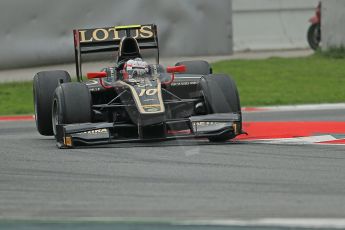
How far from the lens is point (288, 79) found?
18266 mm

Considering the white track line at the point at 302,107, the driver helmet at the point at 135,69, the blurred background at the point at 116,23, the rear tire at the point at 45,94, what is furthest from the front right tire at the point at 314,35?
the driver helmet at the point at 135,69

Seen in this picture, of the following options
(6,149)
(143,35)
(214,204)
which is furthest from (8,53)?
(214,204)

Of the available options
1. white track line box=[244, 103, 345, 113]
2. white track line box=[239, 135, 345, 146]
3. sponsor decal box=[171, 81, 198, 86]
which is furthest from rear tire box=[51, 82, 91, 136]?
white track line box=[244, 103, 345, 113]

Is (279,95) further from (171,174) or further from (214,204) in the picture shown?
(214,204)

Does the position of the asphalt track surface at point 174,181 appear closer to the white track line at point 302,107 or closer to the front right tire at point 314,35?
the white track line at point 302,107

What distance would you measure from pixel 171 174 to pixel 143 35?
4088 mm

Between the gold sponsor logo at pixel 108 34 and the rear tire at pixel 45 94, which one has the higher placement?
the gold sponsor logo at pixel 108 34

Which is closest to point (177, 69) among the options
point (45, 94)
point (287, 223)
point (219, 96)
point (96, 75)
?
point (219, 96)

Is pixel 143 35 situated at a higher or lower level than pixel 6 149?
higher

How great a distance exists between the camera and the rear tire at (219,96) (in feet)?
34.7

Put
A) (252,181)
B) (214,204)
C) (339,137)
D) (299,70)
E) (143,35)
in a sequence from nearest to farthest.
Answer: (214,204) < (252,181) < (339,137) < (143,35) < (299,70)

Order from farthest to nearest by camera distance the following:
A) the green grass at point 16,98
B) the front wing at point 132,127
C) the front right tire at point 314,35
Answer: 1. the front right tire at point 314,35
2. the green grass at point 16,98
3. the front wing at point 132,127

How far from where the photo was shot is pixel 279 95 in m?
16.5

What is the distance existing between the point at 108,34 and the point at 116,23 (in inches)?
324
